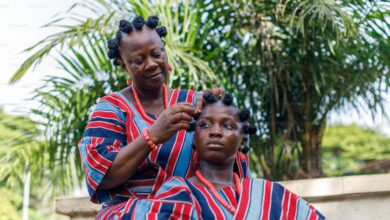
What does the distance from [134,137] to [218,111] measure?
416 millimetres

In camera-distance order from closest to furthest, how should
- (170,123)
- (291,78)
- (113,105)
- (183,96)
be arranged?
(170,123) → (113,105) → (183,96) → (291,78)

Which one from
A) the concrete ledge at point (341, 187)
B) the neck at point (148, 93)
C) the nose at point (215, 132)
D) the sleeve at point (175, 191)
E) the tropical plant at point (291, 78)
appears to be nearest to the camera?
the sleeve at point (175, 191)

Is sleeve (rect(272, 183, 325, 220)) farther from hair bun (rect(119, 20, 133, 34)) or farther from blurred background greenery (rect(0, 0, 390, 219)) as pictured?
blurred background greenery (rect(0, 0, 390, 219))

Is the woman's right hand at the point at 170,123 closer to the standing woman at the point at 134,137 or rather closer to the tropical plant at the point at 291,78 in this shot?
the standing woman at the point at 134,137

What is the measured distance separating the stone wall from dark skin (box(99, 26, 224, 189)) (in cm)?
181

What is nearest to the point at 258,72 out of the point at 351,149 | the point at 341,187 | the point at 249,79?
the point at 249,79

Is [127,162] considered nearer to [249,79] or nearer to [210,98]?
[210,98]

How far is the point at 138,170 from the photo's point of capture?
3572mm

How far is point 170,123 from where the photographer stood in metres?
3.32

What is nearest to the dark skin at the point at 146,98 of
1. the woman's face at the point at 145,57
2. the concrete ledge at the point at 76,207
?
the woman's face at the point at 145,57

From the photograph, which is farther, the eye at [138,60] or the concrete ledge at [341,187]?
the concrete ledge at [341,187]

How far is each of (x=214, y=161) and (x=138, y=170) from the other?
13.9 inches

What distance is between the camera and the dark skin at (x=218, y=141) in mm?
3418

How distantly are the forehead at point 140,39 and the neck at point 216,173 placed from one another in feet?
1.89
